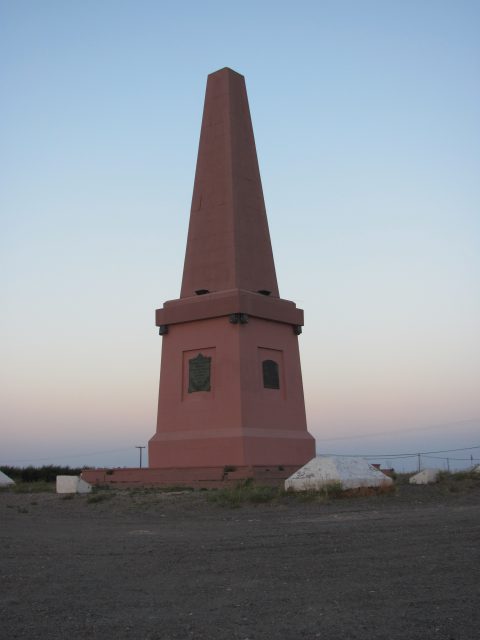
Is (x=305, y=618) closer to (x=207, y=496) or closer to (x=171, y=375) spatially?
(x=207, y=496)

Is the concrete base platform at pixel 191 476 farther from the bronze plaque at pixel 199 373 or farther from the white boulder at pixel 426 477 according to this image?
the white boulder at pixel 426 477

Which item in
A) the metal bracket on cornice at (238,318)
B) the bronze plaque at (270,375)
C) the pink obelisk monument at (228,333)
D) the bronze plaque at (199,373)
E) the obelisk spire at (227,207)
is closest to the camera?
the pink obelisk monument at (228,333)

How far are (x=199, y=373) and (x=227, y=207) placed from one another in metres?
4.03

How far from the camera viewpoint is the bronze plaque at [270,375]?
16234 mm

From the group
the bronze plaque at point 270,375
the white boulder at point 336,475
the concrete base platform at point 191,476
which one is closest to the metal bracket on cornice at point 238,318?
the bronze plaque at point 270,375

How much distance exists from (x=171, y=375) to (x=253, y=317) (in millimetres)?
2380

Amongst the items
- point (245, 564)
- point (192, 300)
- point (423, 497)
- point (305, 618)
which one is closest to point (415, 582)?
point (305, 618)

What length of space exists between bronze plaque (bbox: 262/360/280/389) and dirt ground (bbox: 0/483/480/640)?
254 inches

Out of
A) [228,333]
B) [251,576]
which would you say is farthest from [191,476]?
[251,576]

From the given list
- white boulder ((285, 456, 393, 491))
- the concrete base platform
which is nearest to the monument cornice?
the concrete base platform

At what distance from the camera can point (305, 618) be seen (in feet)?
13.7

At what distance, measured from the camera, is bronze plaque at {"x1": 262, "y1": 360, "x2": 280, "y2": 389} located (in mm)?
16234

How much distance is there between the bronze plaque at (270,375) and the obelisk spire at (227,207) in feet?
5.68

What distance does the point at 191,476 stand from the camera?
14.7 metres
